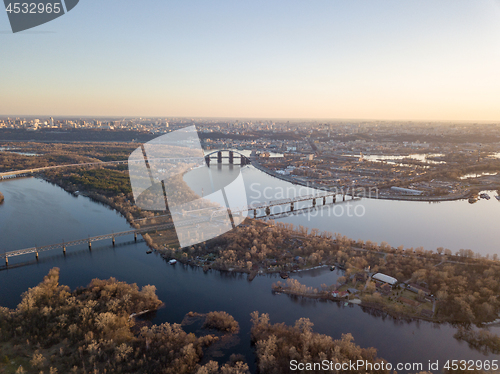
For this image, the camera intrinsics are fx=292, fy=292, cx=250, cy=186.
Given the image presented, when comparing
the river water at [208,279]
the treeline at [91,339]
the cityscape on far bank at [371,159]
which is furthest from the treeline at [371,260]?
the cityscape on far bank at [371,159]

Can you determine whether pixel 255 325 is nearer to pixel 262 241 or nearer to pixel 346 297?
pixel 346 297

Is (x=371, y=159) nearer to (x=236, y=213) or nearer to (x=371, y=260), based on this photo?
(x=236, y=213)

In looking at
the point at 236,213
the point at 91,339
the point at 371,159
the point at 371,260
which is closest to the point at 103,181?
the point at 236,213

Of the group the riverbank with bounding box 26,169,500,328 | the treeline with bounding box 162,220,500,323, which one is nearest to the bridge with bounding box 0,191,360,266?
the riverbank with bounding box 26,169,500,328

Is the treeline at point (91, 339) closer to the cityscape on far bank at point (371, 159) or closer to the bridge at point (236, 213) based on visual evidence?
the bridge at point (236, 213)

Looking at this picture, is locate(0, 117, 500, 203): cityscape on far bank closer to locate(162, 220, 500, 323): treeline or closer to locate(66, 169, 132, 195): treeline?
locate(162, 220, 500, 323): treeline
